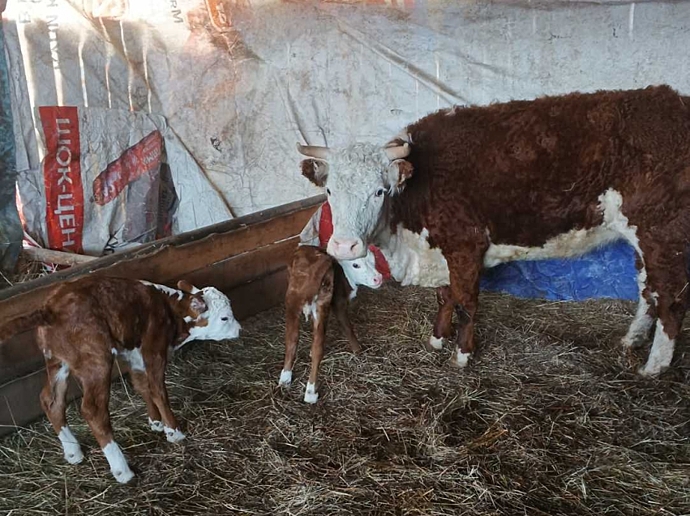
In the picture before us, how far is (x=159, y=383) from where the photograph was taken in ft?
9.95

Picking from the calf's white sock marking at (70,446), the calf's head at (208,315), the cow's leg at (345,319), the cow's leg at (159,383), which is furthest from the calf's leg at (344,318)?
the calf's white sock marking at (70,446)

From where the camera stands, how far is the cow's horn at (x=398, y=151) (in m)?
3.53

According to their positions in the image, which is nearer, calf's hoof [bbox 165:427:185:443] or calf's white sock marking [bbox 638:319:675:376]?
calf's hoof [bbox 165:427:185:443]

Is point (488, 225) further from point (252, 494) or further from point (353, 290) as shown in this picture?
point (252, 494)

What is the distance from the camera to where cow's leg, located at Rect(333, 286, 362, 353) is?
3.87 meters

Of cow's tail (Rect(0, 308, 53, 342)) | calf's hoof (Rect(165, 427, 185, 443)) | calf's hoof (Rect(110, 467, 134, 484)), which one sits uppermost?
cow's tail (Rect(0, 308, 53, 342))

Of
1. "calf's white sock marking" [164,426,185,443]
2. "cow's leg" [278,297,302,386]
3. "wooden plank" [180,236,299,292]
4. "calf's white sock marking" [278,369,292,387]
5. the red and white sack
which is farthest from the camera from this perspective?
the red and white sack

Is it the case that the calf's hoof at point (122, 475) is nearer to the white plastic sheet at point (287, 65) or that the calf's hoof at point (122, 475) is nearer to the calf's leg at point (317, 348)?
the calf's leg at point (317, 348)

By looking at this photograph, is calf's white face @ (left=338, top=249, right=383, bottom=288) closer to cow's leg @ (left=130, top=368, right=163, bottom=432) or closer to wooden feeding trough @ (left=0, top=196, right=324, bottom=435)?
wooden feeding trough @ (left=0, top=196, right=324, bottom=435)

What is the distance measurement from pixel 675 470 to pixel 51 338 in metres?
2.88

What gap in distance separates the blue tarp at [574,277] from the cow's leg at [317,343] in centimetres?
204

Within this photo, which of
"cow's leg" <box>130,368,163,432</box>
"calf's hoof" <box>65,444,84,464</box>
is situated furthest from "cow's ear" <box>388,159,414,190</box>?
"calf's hoof" <box>65,444,84,464</box>

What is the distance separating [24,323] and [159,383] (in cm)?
73

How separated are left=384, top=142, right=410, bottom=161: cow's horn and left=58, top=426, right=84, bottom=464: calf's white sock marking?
2.24 meters
